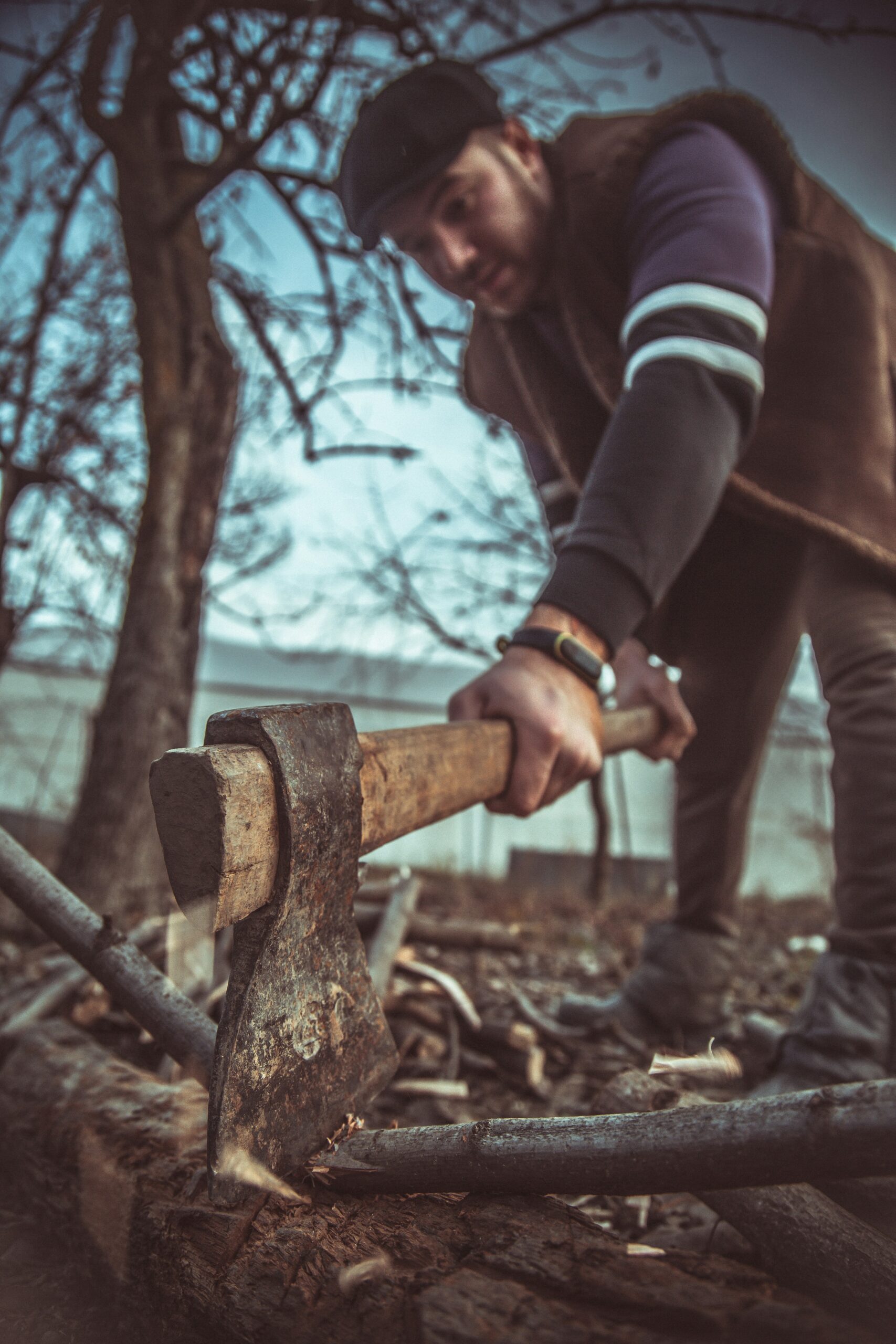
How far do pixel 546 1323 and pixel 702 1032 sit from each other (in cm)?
190

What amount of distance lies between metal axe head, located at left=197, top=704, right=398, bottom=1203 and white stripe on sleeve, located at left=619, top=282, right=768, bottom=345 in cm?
115

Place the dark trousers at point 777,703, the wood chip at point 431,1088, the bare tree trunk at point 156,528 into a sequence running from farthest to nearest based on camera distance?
the bare tree trunk at point 156,528 < the wood chip at point 431,1088 < the dark trousers at point 777,703

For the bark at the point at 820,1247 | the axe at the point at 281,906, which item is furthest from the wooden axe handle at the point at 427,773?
the bark at the point at 820,1247

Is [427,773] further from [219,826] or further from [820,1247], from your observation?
[820,1247]

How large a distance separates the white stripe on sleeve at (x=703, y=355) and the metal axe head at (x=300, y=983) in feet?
3.36

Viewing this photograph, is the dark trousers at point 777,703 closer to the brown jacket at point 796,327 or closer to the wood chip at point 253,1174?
the brown jacket at point 796,327

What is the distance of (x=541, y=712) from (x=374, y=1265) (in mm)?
824

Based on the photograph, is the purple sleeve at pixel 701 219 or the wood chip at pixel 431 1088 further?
the wood chip at pixel 431 1088

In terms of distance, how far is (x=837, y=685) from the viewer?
1.78 meters

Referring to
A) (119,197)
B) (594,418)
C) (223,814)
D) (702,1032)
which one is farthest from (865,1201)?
(119,197)

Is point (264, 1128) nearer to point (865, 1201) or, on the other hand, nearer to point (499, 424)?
point (865, 1201)

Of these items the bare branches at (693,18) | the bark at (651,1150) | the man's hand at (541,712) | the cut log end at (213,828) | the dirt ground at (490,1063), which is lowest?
the dirt ground at (490,1063)

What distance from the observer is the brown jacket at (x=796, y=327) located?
1.80m

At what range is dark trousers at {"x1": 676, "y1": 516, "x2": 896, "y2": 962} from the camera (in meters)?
1.63
